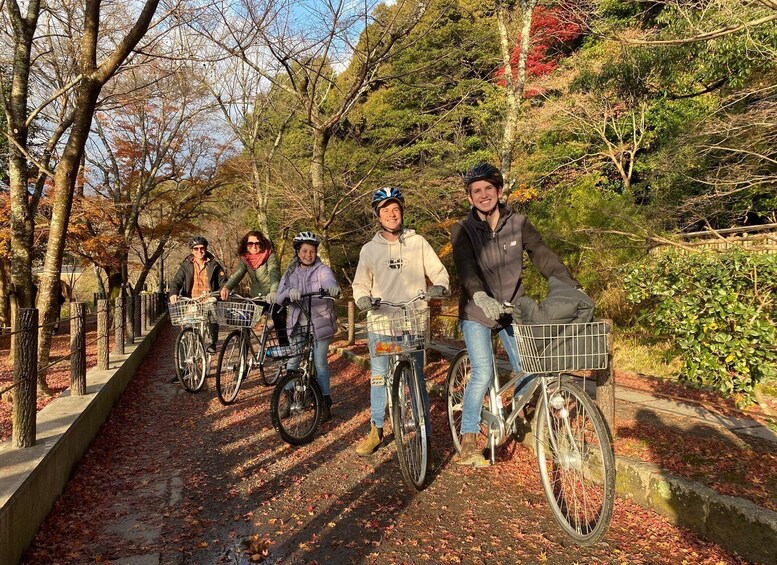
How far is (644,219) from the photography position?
9.40m

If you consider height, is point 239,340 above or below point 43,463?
above

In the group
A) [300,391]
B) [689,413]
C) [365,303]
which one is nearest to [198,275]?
[300,391]

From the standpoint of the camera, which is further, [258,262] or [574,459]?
[258,262]

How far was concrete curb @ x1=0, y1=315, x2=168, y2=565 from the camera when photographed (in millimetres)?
Result: 2510

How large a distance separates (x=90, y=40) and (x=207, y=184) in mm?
16764

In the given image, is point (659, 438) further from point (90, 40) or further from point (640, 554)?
point (90, 40)

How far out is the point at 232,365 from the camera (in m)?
6.13

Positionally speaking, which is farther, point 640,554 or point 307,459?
point 307,459

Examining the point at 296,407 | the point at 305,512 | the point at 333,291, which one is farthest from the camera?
the point at 333,291

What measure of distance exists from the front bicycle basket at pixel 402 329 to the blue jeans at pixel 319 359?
4.26 feet

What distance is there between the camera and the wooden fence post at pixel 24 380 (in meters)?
3.23

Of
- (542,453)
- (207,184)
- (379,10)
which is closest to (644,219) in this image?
(379,10)

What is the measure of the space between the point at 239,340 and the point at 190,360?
39.5 inches

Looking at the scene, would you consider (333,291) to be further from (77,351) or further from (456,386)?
(77,351)
